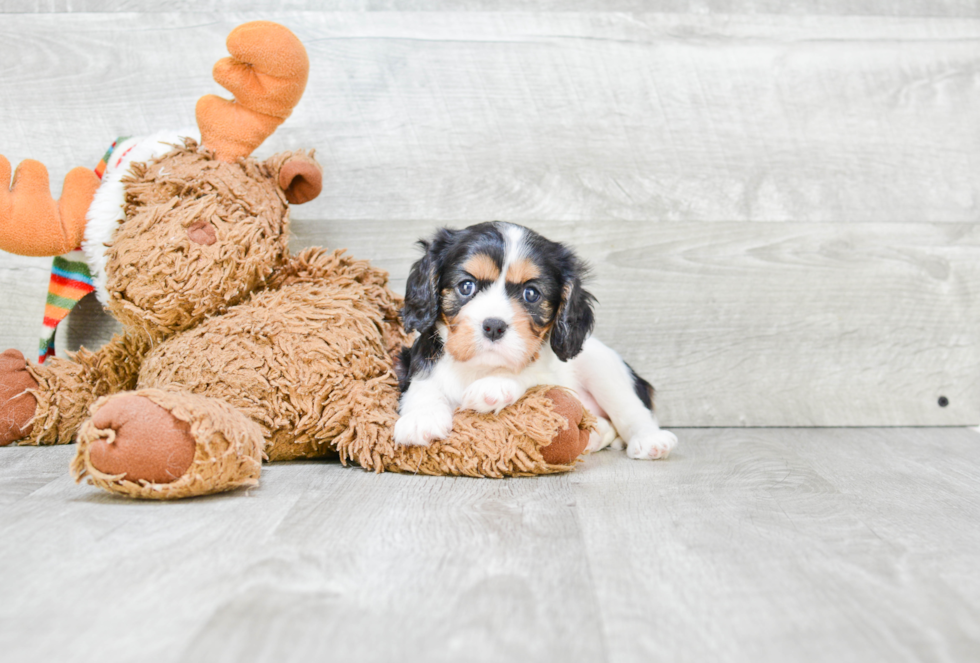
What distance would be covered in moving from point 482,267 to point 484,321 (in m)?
0.14

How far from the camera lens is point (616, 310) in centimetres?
265

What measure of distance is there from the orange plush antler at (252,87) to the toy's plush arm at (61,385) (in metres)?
0.56

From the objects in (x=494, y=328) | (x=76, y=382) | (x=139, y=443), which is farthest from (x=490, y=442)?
(x=76, y=382)

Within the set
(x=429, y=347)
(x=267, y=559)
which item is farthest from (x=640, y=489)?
(x=267, y=559)

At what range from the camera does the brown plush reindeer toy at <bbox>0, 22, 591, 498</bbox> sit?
188 cm

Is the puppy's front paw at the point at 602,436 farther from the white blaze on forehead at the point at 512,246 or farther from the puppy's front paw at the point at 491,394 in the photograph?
the white blaze on forehead at the point at 512,246

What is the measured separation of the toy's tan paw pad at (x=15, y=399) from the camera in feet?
6.78

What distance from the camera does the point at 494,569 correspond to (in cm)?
125

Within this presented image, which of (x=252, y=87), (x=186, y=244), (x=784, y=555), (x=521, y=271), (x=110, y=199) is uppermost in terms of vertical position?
(x=252, y=87)

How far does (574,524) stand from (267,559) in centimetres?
55

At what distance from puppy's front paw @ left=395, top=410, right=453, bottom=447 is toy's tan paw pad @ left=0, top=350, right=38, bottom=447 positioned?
99cm

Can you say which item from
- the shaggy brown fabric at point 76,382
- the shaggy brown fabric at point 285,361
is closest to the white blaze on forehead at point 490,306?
the shaggy brown fabric at point 285,361

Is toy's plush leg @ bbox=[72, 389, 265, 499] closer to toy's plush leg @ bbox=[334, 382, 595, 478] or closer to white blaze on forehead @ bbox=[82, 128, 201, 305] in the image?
toy's plush leg @ bbox=[334, 382, 595, 478]

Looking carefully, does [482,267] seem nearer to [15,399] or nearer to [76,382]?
[76,382]
